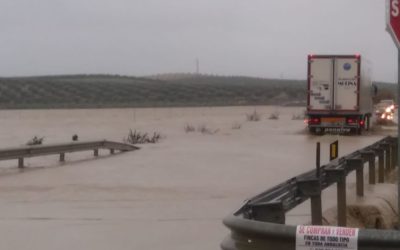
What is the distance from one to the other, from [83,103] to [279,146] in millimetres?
82259

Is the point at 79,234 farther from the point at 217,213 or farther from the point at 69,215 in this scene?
the point at 217,213

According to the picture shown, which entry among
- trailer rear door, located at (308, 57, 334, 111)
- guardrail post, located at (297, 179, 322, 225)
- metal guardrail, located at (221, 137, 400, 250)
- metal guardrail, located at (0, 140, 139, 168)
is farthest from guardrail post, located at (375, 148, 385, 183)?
trailer rear door, located at (308, 57, 334, 111)

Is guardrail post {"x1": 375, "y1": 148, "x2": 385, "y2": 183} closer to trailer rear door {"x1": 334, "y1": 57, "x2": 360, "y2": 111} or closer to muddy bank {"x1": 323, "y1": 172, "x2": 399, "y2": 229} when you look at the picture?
muddy bank {"x1": 323, "y1": 172, "x2": 399, "y2": 229}

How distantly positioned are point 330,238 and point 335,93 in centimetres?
2895

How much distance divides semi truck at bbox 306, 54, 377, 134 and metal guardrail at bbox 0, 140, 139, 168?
438 inches

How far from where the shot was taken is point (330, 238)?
465 centimetres

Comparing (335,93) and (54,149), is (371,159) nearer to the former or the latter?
(54,149)

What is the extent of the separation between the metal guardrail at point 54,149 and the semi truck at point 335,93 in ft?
36.5

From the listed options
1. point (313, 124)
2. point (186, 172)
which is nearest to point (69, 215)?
point (186, 172)

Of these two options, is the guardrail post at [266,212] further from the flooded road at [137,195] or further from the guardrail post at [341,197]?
the guardrail post at [341,197]

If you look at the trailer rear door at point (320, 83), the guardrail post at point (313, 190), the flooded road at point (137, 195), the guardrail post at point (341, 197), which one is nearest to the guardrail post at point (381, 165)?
the flooded road at point (137, 195)

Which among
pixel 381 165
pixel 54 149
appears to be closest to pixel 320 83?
pixel 54 149

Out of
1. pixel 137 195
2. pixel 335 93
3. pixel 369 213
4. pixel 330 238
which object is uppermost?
pixel 335 93

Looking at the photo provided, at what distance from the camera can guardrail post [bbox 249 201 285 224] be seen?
6.11 m
